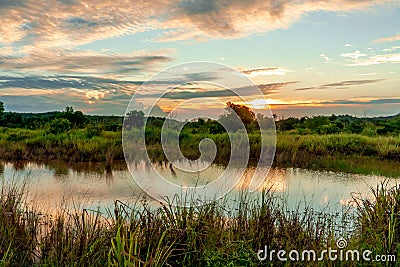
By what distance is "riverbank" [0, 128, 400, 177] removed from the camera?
11567 millimetres

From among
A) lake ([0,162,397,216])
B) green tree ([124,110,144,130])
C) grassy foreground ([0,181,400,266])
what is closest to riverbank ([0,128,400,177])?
lake ([0,162,397,216])

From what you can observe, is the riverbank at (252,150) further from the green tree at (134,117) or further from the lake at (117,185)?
the green tree at (134,117)

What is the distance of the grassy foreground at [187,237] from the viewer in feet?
9.78

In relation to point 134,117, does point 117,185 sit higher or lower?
lower

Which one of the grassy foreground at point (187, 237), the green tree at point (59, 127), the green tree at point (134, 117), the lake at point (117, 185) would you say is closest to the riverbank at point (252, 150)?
the green tree at point (59, 127)

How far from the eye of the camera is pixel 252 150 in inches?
489

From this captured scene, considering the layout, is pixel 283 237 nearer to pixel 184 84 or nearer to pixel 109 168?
pixel 184 84

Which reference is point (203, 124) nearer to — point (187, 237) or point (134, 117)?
point (134, 117)

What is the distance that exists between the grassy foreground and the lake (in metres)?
1.80

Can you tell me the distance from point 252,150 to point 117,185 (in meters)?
5.58

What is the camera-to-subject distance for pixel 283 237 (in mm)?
3408

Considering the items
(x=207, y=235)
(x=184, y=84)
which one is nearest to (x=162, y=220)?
(x=207, y=235)

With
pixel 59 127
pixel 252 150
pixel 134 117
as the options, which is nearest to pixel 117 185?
pixel 134 117

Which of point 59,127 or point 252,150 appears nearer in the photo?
point 252,150
